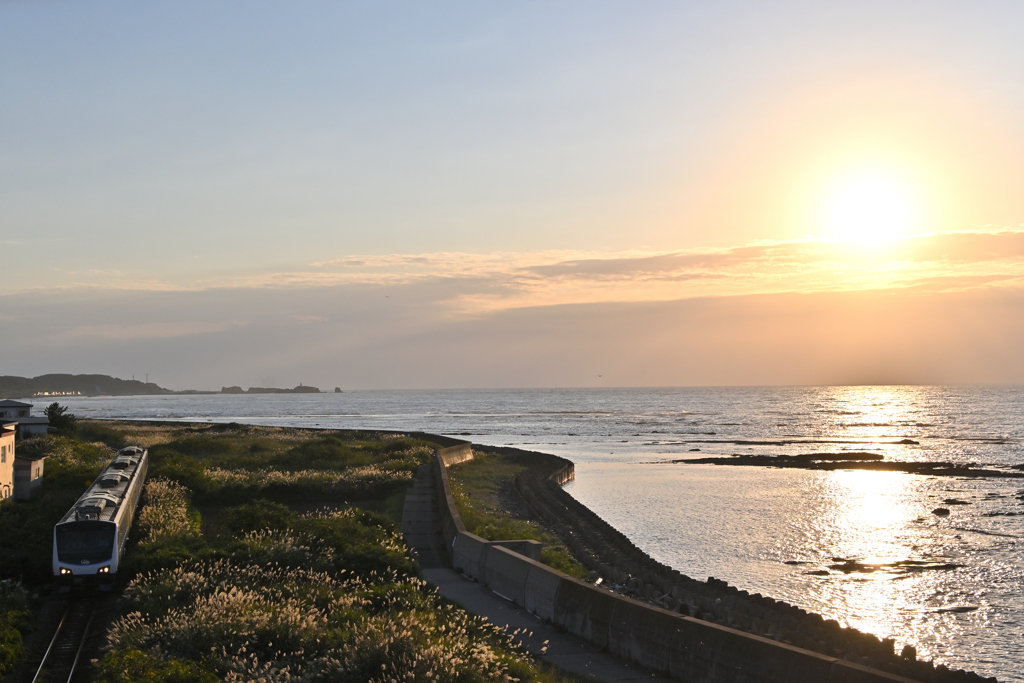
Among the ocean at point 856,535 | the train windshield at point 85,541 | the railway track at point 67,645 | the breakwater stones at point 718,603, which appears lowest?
the ocean at point 856,535

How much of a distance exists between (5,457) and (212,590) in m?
20.6

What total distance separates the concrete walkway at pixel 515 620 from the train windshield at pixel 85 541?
24.1 feet

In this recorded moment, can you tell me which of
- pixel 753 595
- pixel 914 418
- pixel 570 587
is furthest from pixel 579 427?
pixel 570 587

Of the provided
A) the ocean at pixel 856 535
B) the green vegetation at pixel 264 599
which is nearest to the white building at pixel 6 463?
the green vegetation at pixel 264 599

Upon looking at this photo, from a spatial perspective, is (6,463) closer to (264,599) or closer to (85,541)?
(85,541)

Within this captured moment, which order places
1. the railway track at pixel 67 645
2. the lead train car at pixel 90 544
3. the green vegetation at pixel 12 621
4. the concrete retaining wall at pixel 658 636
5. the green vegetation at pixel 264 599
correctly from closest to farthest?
1. the concrete retaining wall at pixel 658 636
2. the green vegetation at pixel 264 599
3. the railway track at pixel 67 645
4. the green vegetation at pixel 12 621
5. the lead train car at pixel 90 544

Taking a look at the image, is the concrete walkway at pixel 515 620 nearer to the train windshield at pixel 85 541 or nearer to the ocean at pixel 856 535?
the train windshield at pixel 85 541

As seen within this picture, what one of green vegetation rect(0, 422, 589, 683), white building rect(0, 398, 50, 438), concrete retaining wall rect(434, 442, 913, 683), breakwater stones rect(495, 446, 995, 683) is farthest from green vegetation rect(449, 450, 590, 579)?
white building rect(0, 398, 50, 438)

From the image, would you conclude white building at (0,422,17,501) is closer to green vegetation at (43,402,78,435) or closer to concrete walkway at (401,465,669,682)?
concrete walkway at (401,465,669,682)

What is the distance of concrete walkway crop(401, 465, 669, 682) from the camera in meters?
11.9

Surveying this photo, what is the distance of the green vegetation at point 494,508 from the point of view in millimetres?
22194

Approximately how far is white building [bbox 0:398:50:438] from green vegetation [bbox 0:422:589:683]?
65.1 ft

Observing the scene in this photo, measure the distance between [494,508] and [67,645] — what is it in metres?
21.4

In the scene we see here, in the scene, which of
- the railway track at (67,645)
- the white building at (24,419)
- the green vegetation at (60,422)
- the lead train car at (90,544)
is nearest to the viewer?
the railway track at (67,645)
